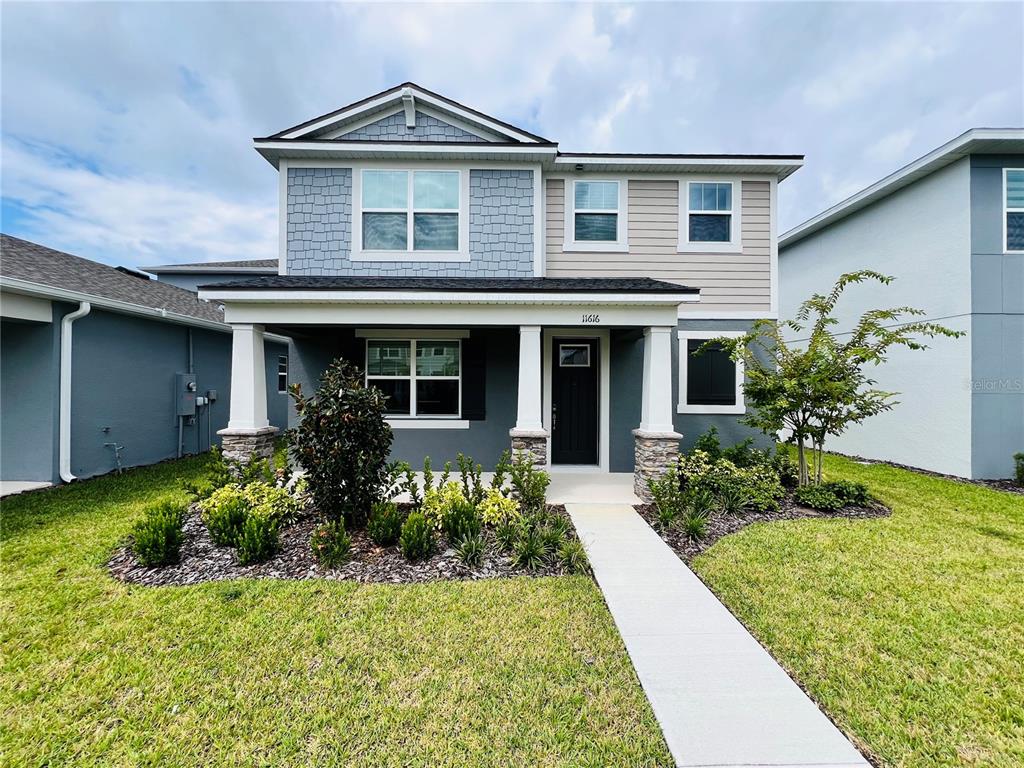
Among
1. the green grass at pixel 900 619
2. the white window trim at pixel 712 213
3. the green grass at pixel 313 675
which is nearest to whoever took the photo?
the green grass at pixel 313 675

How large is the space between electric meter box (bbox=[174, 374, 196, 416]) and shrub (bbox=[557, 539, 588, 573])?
33.7 feet

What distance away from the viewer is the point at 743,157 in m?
8.42

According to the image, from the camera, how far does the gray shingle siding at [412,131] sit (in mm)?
8469

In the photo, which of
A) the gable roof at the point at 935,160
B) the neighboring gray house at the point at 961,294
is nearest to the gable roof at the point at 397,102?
the gable roof at the point at 935,160

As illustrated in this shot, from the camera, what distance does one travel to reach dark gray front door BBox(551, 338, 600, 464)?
8891 millimetres

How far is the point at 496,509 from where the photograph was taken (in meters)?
5.42

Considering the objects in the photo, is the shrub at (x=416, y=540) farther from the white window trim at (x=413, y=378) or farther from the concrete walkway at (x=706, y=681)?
the white window trim at (x=413, y=378)

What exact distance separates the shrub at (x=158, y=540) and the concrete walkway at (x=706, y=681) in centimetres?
460

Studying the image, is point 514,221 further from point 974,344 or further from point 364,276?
point 974,344

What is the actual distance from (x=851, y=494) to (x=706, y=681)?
570 centimetres

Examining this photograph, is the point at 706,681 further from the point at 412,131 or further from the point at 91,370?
the point at 91,370

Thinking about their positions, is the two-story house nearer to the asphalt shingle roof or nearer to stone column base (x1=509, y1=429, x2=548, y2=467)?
the asphalt shingle roof

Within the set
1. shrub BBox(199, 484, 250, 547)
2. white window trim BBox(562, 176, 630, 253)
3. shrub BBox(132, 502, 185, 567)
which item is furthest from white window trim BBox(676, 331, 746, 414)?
shrub BBox(132, 502, 185, 567)

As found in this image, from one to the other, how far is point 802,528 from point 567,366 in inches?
191
